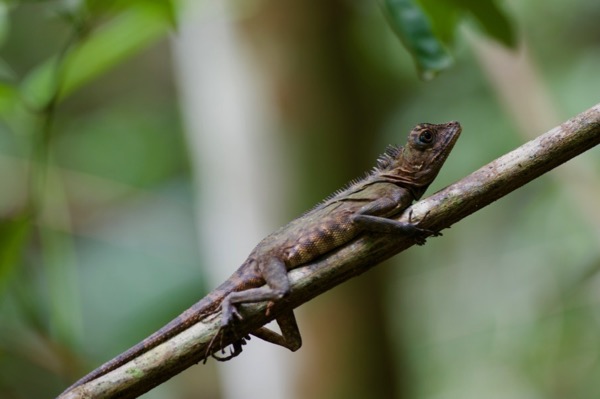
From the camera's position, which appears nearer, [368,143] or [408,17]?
[408,17]

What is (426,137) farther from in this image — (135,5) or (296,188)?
(296,188)

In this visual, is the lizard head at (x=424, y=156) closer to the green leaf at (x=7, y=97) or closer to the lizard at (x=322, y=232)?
the lizard at (x=322, y=232)

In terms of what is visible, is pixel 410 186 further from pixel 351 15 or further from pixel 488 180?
pixel 351 15

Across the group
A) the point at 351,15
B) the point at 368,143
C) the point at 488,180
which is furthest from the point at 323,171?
the point at 488,180

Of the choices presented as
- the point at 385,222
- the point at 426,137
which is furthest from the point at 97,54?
the point at 385,222

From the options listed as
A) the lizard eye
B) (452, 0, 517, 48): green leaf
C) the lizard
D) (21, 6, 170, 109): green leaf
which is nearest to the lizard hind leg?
the lizard

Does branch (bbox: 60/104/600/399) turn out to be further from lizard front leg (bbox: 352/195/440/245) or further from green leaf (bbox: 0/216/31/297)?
green leaf (bbox: 0/216/31/297)

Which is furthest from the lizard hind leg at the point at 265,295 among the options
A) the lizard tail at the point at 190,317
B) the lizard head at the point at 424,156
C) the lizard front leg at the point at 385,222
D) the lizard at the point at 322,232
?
the lizard head at the point at 424,156
